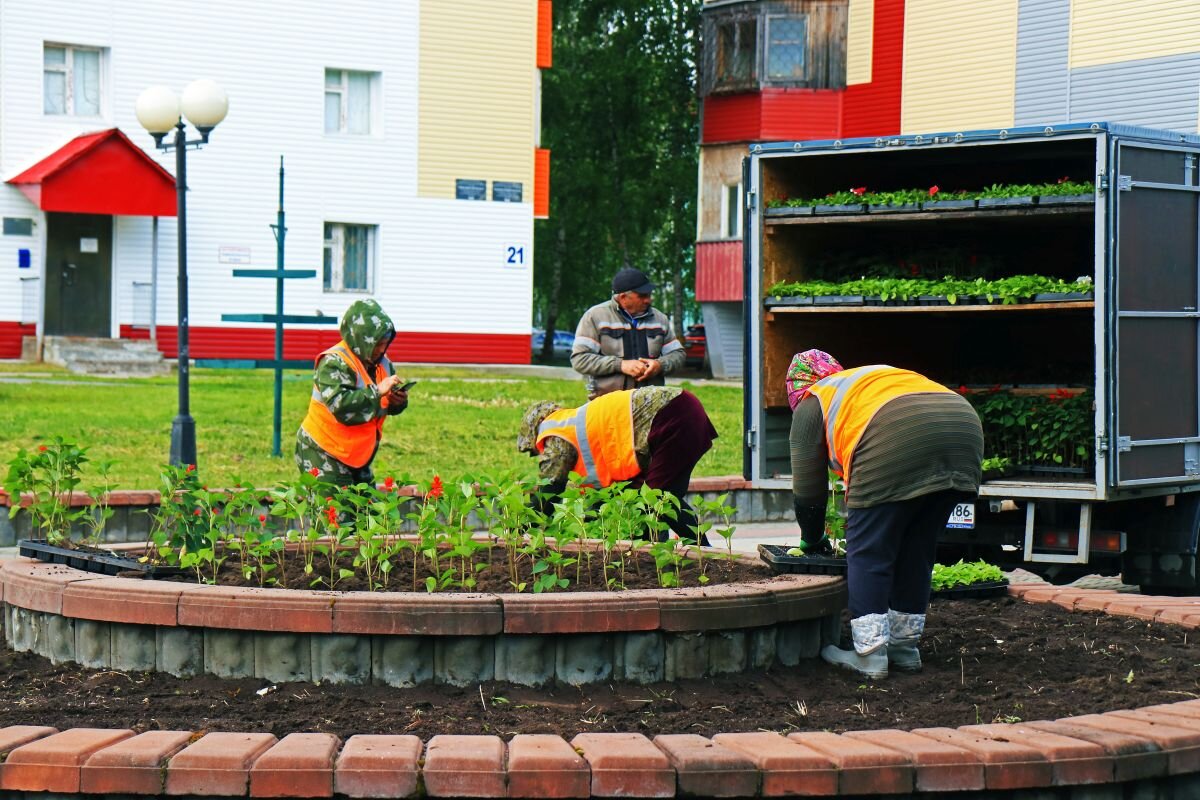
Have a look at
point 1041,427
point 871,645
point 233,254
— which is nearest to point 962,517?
point 1041,427

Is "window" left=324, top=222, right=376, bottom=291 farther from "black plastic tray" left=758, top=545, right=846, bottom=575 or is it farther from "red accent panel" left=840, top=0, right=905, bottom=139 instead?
"black plastic tray" left=758, top=545, right=846, bottom=575

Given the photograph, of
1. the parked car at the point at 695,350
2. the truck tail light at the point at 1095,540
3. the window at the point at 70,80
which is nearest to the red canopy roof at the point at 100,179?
the window at the point at 70,80

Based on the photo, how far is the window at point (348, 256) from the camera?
3253 centimetres

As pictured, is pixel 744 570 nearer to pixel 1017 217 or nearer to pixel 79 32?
pixel 1017 217

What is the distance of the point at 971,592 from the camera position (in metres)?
7.70

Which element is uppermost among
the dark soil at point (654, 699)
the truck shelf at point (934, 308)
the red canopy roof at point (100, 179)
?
the red canopy roof at point (100, 179)

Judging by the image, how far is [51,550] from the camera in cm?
671

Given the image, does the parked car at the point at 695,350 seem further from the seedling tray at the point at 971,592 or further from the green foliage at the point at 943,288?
the seedling tray at the point at 971,592

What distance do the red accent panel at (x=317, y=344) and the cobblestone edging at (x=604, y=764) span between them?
26.1 metres

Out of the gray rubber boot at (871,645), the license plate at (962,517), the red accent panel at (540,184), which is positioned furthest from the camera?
the red accent panel at (540,184)

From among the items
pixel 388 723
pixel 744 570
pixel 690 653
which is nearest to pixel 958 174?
pixel 744 570

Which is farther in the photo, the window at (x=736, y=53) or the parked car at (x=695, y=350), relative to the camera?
the parked car at (x=695, y=350)

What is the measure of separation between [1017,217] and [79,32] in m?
23.5

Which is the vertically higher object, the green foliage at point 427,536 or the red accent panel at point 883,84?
the red accent panel at point 883,84
